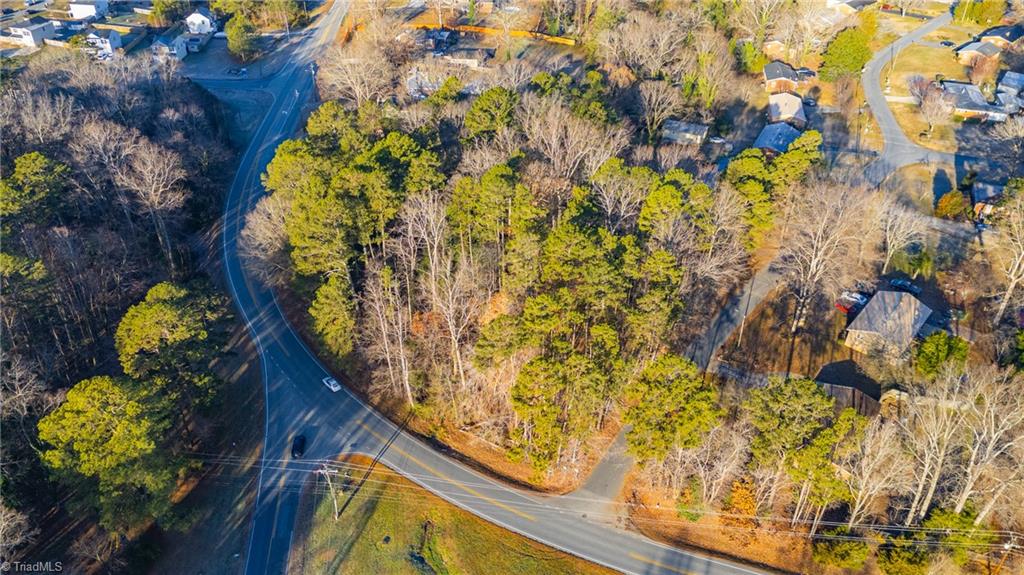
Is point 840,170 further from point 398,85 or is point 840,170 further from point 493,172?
point 398,85

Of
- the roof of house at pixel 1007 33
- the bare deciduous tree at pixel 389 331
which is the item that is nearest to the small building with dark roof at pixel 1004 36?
the roof of house at pixel 1007 33

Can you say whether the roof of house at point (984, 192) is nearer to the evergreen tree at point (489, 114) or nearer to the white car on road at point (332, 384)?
the evergreen tree at point (489, 114)

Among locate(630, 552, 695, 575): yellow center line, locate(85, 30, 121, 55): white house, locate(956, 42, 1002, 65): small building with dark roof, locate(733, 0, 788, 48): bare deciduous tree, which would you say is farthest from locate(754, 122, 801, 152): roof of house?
locate(85, 30, 121, 55): white house

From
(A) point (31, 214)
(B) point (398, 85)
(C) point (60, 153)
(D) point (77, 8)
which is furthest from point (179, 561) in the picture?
(D) point (77, 8)

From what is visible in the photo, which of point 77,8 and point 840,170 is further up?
point 77,8

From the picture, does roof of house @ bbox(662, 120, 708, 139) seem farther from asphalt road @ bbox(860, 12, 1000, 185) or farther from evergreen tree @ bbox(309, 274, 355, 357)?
evergreen tree @ bbox(309, 274, 355, 357)

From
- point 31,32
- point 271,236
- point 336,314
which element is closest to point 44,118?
point 271,236
